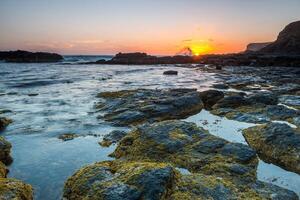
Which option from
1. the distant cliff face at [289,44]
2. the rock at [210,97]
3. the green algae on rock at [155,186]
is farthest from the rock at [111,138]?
the distant cliff face at [289,44]

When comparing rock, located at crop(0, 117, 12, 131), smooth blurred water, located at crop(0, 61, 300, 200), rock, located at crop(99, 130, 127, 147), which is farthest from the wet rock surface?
rock, located at crop(0, 117, 12, 131)

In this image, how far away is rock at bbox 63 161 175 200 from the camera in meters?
7.94

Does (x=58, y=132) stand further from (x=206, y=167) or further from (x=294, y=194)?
(x=294, y=194)

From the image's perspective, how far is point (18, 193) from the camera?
8.71 m

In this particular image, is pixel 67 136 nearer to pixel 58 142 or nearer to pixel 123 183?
pixel 58 142

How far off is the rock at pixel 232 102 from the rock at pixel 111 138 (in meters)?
9.68

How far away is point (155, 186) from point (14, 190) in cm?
397

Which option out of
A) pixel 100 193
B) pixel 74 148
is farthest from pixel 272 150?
pixel 74 148

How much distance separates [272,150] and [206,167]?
11.5 ft

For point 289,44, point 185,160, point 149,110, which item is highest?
point 289,44

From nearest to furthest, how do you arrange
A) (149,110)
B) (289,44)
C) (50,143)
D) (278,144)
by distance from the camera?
1. (278,144)
2. (50,143)
3. (149,110)
4. (289,44)

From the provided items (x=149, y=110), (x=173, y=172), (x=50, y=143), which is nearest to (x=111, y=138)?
(x=50, y=143)

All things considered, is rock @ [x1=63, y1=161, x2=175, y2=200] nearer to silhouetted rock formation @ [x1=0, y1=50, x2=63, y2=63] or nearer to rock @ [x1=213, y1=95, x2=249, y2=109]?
rock @ [x1=213, y1=95, x2=249, y2=109]

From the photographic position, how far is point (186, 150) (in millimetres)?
12117
